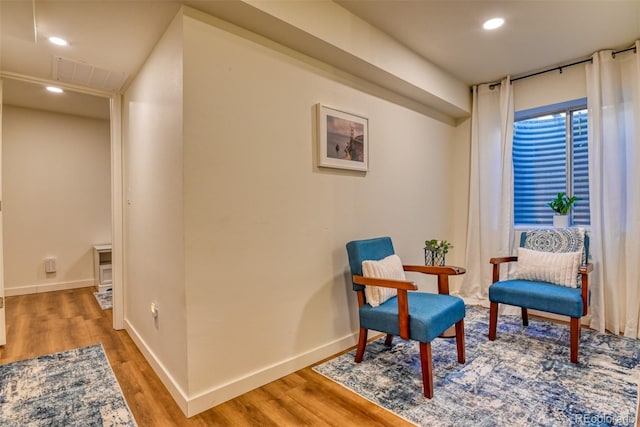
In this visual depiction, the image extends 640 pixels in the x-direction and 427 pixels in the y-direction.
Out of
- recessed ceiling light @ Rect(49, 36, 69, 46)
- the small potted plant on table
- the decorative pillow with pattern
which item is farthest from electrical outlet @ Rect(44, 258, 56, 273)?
the decorative pillow with pattern

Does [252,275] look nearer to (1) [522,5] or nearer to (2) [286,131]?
(2) [286,131]

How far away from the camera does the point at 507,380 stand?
2135mm

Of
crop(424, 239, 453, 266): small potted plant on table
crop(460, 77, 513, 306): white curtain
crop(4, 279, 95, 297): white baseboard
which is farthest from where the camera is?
crop(4, 279, 95, 297): white baseboard

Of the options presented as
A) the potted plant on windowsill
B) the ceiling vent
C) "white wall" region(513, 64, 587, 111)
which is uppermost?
"white wall" region(513, 64, 587, 111)

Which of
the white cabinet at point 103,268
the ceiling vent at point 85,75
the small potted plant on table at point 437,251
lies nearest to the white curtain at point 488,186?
the small potted plant on table at point 437,251

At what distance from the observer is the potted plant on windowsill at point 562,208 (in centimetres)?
324

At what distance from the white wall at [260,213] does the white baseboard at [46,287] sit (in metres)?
3.94

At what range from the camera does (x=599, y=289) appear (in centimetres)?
303

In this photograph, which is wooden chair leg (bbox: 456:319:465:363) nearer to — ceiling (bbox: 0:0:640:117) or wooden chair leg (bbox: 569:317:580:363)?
wooden chair leg (bbox: 569:317:580:363)

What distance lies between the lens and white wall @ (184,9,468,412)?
74.2 inches

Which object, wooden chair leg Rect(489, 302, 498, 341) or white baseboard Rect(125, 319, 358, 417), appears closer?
white baseboard Rect(125, 319, 358, 417)

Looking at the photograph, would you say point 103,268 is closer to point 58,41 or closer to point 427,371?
point 58,41

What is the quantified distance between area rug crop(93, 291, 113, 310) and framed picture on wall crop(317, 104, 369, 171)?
3176 millimetres

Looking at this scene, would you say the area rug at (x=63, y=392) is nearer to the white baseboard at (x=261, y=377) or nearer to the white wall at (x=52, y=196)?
the white baseboard at (x=261, y=377)
